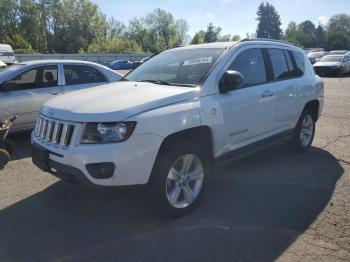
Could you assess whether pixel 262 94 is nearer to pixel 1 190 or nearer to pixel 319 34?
pixel 1 190

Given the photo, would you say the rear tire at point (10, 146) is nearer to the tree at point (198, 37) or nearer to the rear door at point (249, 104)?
the rear door at point (249, 104)

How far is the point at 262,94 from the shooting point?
16.8ft

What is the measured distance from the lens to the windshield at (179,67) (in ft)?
15.2

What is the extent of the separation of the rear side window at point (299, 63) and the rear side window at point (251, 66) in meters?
1.15

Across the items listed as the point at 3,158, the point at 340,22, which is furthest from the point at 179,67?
the point at 340,22

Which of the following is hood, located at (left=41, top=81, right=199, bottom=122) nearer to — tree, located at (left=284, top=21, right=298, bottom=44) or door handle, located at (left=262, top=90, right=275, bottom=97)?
door handle, located at (left=262, top=90, right=275, bottom=97)

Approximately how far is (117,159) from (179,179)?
88cm

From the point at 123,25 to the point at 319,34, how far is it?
5095 cm

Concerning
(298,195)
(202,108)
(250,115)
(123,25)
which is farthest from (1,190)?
(123,25)

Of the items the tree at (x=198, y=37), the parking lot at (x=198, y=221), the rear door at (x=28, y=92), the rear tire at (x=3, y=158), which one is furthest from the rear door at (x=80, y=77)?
the tree at (x=198, y=37)

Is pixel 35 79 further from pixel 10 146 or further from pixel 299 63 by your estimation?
pixel 299 63

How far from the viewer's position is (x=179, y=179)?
421cm

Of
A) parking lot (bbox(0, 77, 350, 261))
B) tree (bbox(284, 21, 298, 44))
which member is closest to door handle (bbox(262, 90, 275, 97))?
Result: parking lot (bbox(0, 77, 350, 261))

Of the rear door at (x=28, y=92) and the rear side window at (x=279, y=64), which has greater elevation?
the rear side window at (x=279, y=64)
